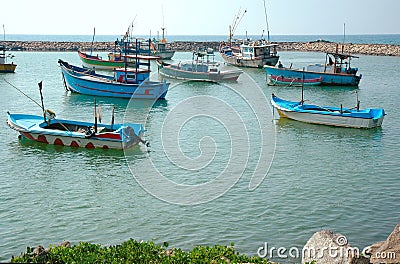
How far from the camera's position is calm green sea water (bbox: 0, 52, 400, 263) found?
11.6 metres

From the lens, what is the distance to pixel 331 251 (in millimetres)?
8016

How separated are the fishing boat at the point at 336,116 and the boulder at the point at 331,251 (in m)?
14.7

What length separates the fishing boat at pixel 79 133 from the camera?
18094 millimetres

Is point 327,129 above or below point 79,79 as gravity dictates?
below

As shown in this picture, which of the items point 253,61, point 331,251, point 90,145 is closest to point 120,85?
point 90,145

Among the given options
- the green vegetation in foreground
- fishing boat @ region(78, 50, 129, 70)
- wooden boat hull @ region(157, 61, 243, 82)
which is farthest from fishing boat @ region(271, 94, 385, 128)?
fishing boat @ region(78, 50, 129, 70)

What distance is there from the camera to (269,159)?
58.4ft

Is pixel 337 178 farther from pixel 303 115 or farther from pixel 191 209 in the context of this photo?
pixel 303 115

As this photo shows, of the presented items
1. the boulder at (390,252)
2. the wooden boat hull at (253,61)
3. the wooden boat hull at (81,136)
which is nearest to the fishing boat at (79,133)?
the wooden boat hull at (81,136)

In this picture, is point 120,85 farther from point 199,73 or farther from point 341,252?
point 341,252

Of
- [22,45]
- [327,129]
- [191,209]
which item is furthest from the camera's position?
[22,45]

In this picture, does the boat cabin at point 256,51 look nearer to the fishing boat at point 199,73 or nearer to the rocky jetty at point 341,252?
the fishing boat at point 199,73

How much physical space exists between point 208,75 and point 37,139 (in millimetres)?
21855

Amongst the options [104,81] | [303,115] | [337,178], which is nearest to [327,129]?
[303,115]
